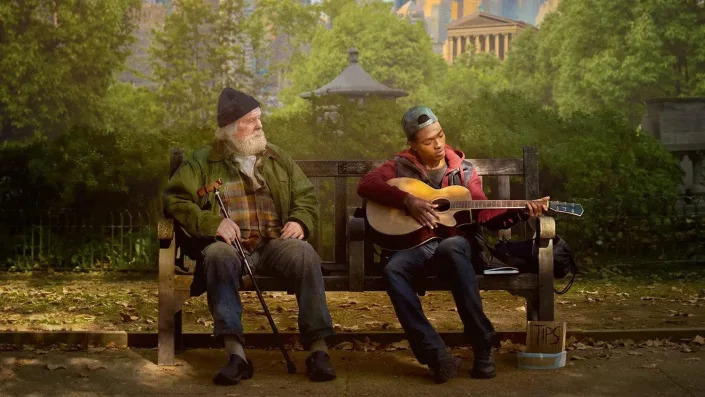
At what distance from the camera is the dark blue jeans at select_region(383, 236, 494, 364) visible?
5625 mm

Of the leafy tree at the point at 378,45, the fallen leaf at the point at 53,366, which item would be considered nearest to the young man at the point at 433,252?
the fallen leaf at the point at 53,366

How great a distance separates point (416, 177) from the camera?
6.07 metres

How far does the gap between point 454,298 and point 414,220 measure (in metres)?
0.46

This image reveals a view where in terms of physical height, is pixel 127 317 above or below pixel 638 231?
below

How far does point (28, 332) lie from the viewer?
6.59 m

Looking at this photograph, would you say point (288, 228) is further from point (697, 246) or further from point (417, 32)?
point (417, 32)

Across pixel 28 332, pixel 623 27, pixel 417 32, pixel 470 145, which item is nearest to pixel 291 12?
pixel 417 32

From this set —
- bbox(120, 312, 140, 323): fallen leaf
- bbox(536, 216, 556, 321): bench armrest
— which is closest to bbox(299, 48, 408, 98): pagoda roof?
bbox(120, 312, 140, 323): fallen leaf

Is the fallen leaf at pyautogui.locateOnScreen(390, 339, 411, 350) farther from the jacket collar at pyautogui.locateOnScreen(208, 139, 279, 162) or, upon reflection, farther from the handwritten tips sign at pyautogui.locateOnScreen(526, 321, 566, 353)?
the jacket collar at pyautogui.locateOnScreen(208, 139, 279, 162)

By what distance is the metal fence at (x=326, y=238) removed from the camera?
434 inches

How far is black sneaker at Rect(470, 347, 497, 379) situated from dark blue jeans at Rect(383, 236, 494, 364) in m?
0.04

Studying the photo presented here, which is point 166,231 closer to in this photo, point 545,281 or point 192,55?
point 545,281

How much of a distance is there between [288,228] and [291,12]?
6478 centimetres

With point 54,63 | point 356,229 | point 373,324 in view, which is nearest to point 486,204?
point 356,229
